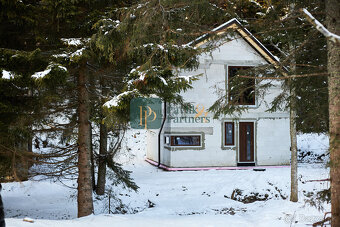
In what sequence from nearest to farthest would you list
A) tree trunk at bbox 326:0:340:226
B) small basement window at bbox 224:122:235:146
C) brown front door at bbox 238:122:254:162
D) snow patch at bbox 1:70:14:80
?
tree trunk at bbox 326:0:340:226 < snow patch at bbox 1:70:14:80 < small basement window at bbox 224:122:235:146 < brown front door at bbox 238:122:254:162

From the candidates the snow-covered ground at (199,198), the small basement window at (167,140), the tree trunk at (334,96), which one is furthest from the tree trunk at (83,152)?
the small basement window at (167,140)

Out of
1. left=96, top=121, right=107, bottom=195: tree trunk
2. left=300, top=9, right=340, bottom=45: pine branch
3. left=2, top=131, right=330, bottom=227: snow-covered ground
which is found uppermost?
left=300, top=9, right=340, bottom=45: pine branch

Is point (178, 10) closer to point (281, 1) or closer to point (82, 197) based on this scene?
point (281, 1)

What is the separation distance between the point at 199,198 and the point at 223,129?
504 cm

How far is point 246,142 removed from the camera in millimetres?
17156

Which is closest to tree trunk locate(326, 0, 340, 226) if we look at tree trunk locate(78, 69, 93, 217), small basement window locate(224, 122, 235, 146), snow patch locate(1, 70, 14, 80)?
tree trunk locate(78, 69, 93, 217)

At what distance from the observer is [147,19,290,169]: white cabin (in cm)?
1634

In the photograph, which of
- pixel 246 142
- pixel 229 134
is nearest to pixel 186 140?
pixel 229 134

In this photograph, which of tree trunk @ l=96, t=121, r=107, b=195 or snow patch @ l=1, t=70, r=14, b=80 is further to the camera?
tree trunk @ l=96, t=121, r=107, b=195

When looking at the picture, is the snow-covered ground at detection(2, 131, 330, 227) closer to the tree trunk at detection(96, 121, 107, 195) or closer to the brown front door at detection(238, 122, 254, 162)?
the tree trunk at detection(96, 121, 107, 195)

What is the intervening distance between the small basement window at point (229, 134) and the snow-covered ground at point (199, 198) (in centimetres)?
171

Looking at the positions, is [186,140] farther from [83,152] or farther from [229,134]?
[83,152]

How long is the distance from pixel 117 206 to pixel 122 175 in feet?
5.90

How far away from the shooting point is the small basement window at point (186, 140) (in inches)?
641
